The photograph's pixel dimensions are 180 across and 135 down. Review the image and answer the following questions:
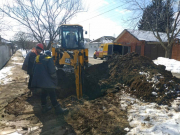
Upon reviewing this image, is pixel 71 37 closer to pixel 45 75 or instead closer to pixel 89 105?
pixel 45 75

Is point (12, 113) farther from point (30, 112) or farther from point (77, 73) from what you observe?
point (77, 73)

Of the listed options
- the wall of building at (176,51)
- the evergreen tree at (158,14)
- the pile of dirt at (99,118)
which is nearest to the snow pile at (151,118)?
the pile of dirt at (99,118)

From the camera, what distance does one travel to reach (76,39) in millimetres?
9461

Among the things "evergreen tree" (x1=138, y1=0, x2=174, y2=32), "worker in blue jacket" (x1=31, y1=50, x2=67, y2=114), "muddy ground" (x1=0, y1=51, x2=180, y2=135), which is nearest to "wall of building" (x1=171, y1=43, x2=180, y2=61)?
"evergreen tree" (x1=138, y1=0, x2=174, y2=32)

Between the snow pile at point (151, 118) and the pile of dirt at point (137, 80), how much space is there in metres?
0.42

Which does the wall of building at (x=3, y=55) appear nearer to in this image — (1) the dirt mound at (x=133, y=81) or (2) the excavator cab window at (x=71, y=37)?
(2) the excavator cab window at (x=71, y=37)

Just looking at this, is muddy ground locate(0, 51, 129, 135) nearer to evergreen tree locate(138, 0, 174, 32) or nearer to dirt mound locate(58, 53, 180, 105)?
dirt mound locate(58, 53, 180, 105)

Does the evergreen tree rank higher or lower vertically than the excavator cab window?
higher

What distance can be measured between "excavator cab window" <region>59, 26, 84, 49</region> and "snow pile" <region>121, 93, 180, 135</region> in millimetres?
6025

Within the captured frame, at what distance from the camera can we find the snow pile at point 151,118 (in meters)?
2.80

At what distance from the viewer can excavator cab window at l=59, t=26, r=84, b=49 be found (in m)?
9.31

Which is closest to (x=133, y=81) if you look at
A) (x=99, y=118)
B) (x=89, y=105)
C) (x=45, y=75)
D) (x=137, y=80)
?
(x=137, y=80)

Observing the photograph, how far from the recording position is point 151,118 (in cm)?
326

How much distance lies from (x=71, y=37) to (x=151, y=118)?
7307 millimetres
